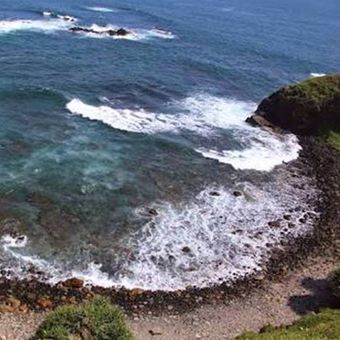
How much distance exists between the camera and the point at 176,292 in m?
42.9

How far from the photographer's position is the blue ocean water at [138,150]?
153 feet

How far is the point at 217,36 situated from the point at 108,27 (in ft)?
68.4

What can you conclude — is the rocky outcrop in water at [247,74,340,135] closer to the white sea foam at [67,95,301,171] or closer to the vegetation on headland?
the vegetation on headland

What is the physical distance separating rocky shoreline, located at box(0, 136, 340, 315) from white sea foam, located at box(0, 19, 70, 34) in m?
64.5

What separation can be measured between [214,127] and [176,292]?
3224 centimetres

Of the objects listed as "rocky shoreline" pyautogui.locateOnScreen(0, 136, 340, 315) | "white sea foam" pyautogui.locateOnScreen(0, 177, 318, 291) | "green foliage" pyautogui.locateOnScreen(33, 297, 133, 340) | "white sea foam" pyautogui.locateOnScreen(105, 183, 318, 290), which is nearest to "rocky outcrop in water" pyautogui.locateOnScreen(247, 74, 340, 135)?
"white sea foam" pyautogui.locateOnScreen(0, 177, 318, 291)

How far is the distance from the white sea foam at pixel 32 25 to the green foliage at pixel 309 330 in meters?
73.6

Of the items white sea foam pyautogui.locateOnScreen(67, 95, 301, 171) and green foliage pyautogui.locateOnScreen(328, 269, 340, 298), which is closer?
green foliage pyautogui.locateOnScreen(328, 269, 340, 298)

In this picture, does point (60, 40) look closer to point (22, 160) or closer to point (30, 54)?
point (30, 54)

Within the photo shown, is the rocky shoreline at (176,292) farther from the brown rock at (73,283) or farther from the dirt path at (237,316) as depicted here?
the dirt path at (237,316)

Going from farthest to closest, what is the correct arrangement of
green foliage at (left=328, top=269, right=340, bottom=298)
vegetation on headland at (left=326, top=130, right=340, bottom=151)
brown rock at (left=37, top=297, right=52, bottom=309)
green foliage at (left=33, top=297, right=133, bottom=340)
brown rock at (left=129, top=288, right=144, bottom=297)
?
vegetation on headland at (left=326, top=130, right=340, bottom=151) → green foliage at (left=328, top=269, right=340, bottom=298) → brown rock at (left=129, top=288, right=144, bottom=297) → brown rock at (left=37, top=297, right=52, bottom=309) → green foliage at (left=33, top=297, right=133, bottom=340)

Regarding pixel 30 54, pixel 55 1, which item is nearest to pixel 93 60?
pixel 30 54

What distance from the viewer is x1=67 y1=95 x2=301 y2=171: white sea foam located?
212ft

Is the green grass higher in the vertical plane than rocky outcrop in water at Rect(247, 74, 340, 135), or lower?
lower
